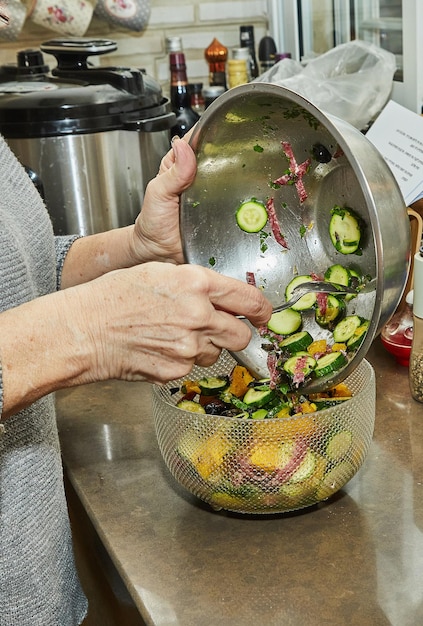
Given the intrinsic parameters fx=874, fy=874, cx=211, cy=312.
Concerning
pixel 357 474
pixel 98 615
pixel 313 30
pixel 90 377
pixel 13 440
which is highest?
pixel 313 30

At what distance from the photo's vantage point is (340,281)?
3.22ft

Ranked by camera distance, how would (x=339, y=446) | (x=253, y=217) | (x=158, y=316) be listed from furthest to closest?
(x=253, y=217)
(x=339, y=446)
(x=158, y=316)

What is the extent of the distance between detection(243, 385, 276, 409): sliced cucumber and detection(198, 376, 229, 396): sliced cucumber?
0.05 meters

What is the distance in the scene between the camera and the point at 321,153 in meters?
0.98

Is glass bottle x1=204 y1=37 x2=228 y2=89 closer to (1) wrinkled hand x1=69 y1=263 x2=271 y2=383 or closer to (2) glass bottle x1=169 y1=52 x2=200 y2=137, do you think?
(2) glass bottle x1=169 y1=52 x2=200 y2=137

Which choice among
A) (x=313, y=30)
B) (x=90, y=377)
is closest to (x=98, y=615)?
(x=90, y=377)

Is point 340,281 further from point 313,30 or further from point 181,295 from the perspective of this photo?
point 313,30

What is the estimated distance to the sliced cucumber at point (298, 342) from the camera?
99 cm

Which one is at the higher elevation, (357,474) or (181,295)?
(181,295)

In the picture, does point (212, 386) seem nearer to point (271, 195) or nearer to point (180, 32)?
point (271, 195)

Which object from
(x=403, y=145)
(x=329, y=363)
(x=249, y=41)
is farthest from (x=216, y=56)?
(x=329, y=363)

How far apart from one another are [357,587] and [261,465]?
0.16 meters

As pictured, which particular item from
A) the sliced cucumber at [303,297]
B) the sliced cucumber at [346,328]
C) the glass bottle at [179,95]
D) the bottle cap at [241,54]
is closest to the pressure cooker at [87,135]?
the glass bottle at [179,95]

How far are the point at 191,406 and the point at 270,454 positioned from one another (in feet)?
0.41
